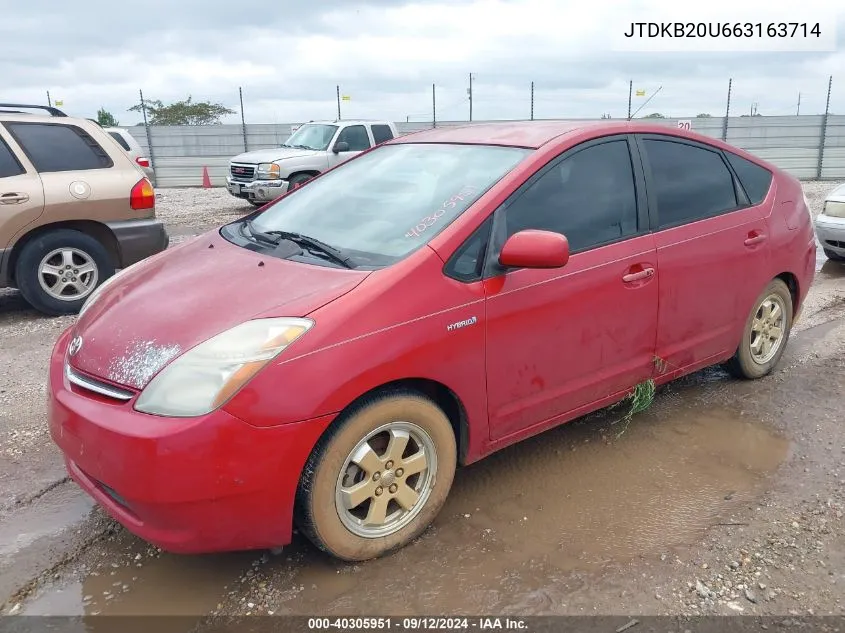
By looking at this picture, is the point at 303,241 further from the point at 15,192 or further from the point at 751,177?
the point at 15,192

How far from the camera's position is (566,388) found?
3186 mm

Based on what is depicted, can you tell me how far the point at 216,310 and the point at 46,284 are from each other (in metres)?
4.41

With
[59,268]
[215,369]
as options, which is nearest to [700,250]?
[215,369]

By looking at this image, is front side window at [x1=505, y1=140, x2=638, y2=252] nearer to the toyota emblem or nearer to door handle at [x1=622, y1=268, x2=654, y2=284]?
door handle at [x1=622, y1=268, x2=654, y2=284]

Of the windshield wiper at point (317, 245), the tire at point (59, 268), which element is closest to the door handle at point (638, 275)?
the windshield wiper at point (317, 245)

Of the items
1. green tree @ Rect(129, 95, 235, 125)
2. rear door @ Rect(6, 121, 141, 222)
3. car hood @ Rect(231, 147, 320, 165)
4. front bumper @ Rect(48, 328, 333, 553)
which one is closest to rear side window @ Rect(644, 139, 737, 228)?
front bumper @ Rect(48, 328, 333, 553)

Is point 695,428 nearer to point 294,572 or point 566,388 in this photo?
point 566,388

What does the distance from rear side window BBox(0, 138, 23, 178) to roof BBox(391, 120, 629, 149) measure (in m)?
3.94

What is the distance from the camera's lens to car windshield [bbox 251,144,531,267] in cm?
291

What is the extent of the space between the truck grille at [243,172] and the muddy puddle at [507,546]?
11.0 m

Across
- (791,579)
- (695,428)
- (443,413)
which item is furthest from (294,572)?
(695,428)

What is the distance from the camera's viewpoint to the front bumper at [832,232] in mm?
7504

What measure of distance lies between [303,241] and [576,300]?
1260mm

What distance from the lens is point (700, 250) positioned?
3637mm
